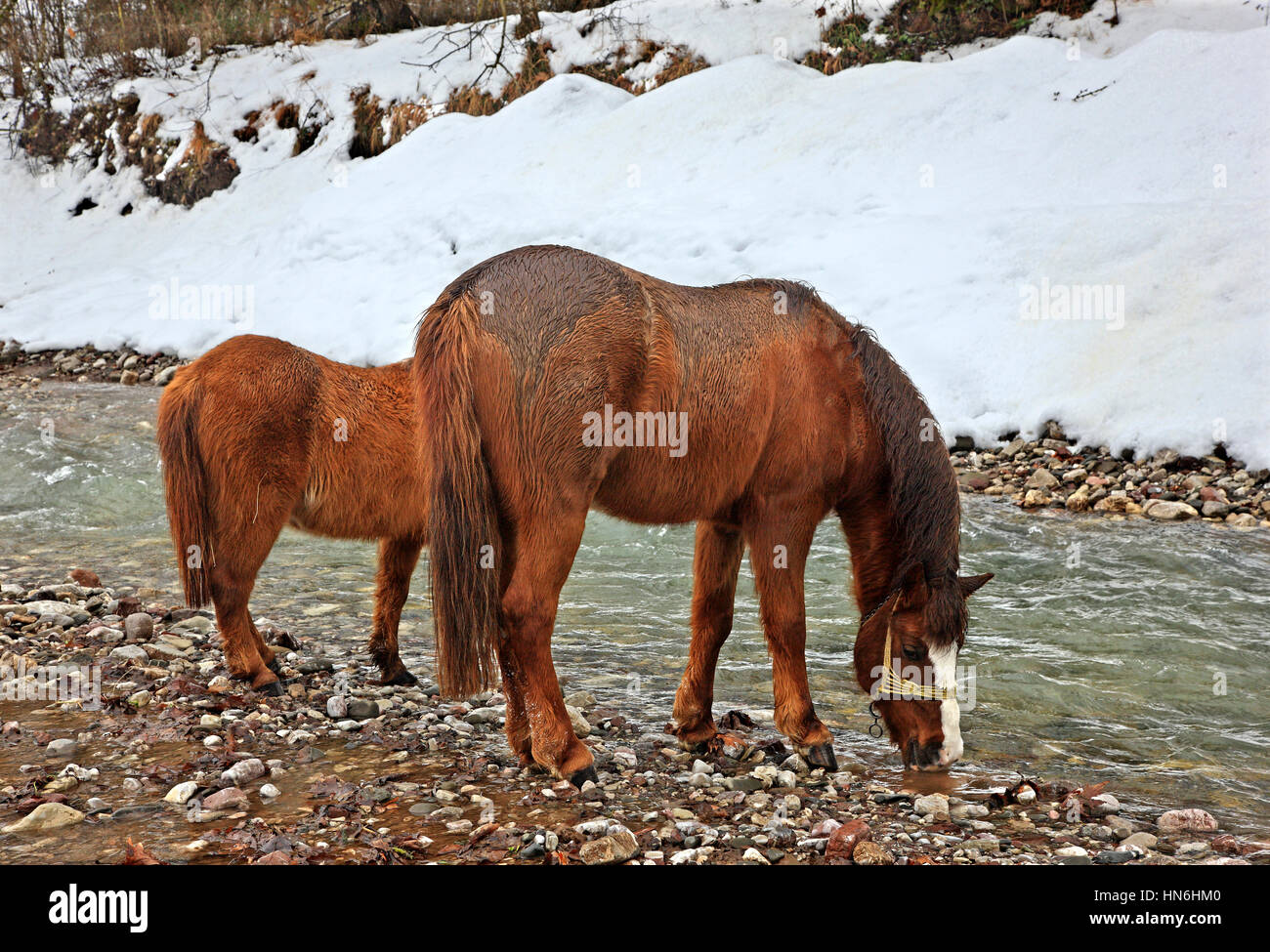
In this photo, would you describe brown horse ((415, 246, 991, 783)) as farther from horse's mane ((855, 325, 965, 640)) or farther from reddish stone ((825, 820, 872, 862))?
reddish stone ((825, 820, 872, 862))

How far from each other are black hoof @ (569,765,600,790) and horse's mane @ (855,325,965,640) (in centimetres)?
157

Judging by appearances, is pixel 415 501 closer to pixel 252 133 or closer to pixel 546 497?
pixel 546 497

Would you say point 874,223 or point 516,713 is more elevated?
point 874,223

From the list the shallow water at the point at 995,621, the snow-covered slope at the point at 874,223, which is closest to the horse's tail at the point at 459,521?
the shallow water at the point at 995,621

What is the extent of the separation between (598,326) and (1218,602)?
196 inches

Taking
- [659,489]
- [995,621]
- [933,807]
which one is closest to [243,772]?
[659,489]

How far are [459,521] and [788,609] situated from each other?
4.87 ft

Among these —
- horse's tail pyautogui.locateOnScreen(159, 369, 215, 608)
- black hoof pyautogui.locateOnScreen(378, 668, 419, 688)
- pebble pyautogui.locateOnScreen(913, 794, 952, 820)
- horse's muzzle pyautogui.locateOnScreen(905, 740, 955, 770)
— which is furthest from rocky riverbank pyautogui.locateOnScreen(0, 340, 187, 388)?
pebble pyautogui.locateOnScreen(913, 794, 952, 820)

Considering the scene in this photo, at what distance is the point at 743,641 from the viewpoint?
21.6ft

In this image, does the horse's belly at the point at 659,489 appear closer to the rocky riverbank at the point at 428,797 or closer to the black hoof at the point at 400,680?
the rocky riverbank at the point at 428,797

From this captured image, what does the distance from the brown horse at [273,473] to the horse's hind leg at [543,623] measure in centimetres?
147

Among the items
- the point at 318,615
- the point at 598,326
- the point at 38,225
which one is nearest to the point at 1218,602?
the point at 598,326

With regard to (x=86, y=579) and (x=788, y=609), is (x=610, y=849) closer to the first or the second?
(x=788, y=609)

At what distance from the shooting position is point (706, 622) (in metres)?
4.77
